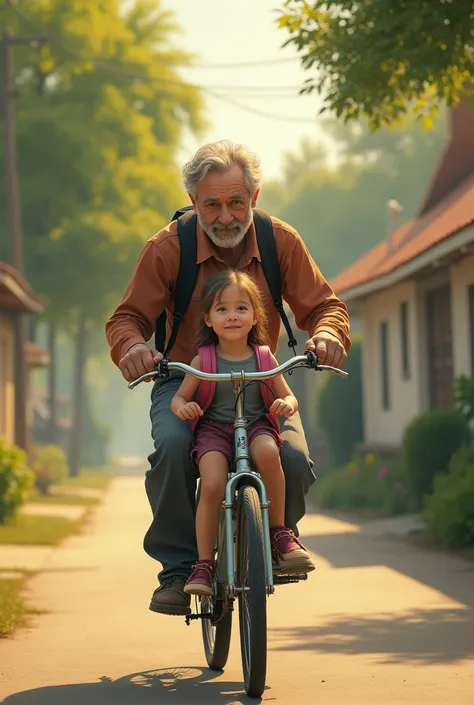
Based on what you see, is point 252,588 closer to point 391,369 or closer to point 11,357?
point 391,369

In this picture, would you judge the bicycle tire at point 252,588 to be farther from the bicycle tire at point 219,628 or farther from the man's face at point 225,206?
the man's face at point 225,206

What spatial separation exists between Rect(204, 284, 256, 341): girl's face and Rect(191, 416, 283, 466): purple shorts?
38 centimetres

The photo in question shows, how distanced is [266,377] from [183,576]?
103cm

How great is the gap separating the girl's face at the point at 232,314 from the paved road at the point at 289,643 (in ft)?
5.10

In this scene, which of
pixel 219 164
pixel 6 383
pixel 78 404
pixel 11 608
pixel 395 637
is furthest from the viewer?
pixel 78 404

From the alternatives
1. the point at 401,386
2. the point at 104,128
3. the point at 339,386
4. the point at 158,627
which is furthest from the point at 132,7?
the point at 158,627

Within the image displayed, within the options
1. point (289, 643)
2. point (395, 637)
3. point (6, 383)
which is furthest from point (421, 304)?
point (289, 643)

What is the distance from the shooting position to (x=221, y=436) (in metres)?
6.58

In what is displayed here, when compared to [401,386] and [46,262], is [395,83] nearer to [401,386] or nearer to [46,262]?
[401,386]

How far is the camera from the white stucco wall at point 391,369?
25406 mm

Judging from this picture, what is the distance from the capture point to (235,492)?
652 centimetres

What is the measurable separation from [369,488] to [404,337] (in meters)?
2.78

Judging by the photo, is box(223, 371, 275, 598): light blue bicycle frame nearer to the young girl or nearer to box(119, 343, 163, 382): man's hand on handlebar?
the young girl

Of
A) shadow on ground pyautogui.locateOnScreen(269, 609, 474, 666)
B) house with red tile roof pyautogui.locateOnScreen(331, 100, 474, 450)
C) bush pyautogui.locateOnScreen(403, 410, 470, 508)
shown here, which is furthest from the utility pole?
shadow on ground pyautogui.locateOnScreen(269, 609, 474, 666)
